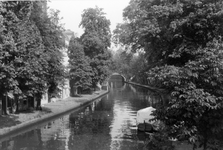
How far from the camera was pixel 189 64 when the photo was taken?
340 inches

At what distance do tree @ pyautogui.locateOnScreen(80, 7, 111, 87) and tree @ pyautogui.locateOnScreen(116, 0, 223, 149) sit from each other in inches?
1671

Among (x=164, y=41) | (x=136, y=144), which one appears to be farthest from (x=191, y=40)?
(x=136, y=144)

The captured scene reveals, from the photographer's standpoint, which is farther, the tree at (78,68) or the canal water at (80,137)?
the tree at (78,68)

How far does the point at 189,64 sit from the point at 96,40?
43748 mm

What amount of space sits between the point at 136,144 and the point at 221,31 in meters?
9.01

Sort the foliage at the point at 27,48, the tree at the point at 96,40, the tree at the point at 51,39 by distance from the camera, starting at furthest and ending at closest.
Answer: the tree at the point at 96,40, the tree at the point at 51,39, the foliage at the point at 27,48

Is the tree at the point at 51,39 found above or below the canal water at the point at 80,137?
above

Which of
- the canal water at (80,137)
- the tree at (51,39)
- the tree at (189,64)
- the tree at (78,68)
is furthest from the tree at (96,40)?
the tree at (189,64)

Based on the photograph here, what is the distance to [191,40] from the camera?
366 inches

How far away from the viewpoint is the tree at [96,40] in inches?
2066

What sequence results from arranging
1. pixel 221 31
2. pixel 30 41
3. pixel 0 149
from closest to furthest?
pixel 221 31
pixel 0 149
pixel 30 41

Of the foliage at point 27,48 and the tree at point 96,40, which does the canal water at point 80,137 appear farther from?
the tree at point 96,40

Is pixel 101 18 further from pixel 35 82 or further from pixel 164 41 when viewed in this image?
pixel 164 41

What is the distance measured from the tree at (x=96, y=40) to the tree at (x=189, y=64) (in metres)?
42.4
